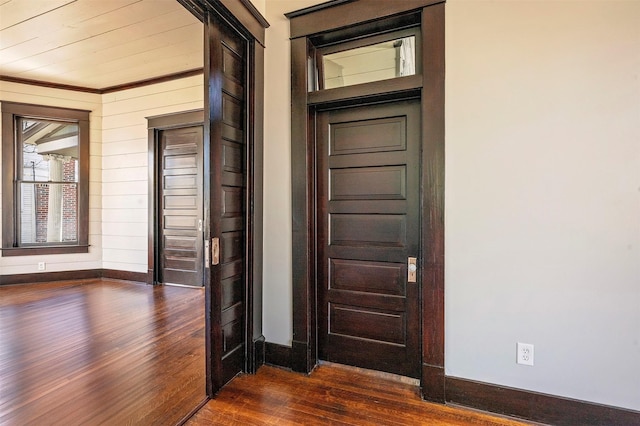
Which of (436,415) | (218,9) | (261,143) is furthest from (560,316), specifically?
(218,9)

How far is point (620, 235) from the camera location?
160 cm

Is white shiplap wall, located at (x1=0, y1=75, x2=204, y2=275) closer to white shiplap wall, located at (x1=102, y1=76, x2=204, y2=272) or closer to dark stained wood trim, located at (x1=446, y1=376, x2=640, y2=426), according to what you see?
white shiplap wall, located at (x1=102, y1=76, x2=204, y2=272)

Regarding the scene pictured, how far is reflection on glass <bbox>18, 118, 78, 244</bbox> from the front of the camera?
4.72m

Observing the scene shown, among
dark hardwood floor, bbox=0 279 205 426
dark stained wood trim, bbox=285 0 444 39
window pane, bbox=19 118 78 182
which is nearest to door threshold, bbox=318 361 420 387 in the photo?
dark hardwood floor, bbox=0 279 205 426

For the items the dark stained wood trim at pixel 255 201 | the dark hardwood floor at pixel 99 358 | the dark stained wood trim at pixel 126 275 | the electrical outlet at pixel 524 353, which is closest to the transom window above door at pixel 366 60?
the dark stained wood trim at pixel 255 201

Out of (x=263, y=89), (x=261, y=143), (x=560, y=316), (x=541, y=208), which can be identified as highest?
(x=263, y=89)

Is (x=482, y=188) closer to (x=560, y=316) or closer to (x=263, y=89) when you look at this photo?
(x=560, y=316)

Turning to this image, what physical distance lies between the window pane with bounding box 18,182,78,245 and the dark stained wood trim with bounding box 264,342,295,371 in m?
4.50

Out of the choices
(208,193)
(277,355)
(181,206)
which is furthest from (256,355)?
(181,206)

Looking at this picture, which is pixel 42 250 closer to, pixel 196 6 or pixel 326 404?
pixel 196 6

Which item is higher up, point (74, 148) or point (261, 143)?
point (74, 148)

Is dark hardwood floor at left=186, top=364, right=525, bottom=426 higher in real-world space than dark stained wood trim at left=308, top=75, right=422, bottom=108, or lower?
lower

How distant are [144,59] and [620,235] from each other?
5.08 meters

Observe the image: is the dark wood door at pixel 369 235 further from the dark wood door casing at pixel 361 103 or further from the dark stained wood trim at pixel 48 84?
the dark stained wood trim at pixel 48 84
